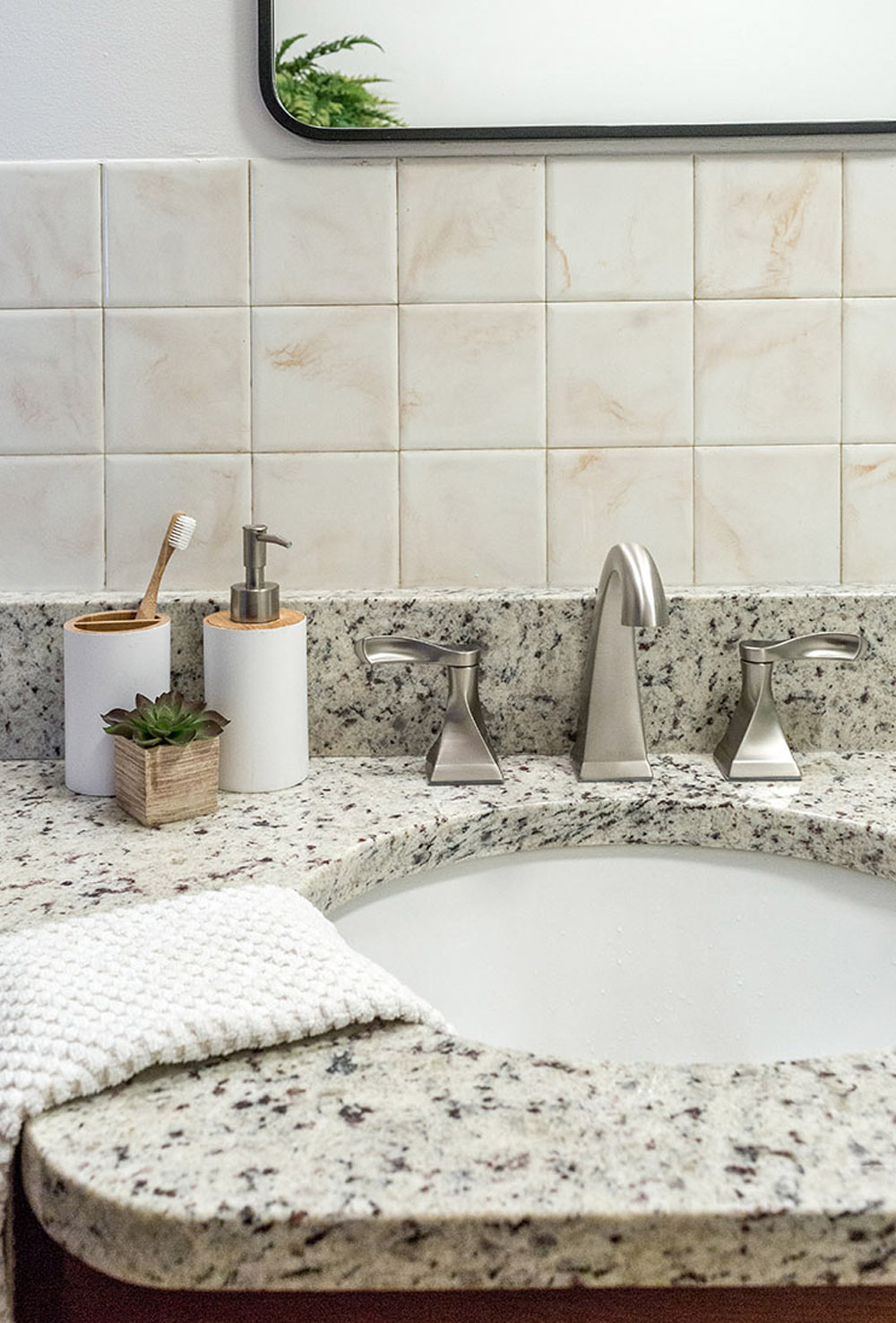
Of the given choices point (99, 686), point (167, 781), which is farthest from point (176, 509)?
point (167, 781)

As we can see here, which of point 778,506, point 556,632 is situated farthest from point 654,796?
point 778,506

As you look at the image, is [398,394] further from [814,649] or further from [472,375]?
[814,649]

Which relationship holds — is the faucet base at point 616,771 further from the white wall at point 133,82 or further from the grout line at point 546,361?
the white wall at point 133,82

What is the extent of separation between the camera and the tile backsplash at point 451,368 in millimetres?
1108

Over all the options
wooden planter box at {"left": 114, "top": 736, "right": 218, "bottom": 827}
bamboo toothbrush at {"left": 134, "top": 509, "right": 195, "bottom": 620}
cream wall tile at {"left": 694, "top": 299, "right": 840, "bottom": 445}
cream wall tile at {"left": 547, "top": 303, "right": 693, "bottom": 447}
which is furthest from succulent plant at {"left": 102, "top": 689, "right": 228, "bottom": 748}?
cream wall tile at {"left": 694, "top": 299, "right": 840, "bottom": 445}

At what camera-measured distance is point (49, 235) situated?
111 centimetres

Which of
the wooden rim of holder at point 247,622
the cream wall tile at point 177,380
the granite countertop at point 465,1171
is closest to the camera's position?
the granite countertop at point 465,1171

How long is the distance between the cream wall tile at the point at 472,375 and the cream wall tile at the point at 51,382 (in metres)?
0.30

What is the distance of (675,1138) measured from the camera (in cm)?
53

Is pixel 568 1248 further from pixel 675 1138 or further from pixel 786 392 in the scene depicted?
pixel 786 392

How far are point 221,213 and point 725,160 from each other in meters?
0.48

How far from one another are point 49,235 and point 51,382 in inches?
5.3

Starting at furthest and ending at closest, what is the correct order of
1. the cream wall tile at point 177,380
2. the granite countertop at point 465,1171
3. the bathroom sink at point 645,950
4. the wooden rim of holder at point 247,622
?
1. the cream wall tile at point 177,380
2. the wooden rim of holder at point 247,622
3. the bathroom sink at point 645,950
4. the granite countertop at point 465,1171

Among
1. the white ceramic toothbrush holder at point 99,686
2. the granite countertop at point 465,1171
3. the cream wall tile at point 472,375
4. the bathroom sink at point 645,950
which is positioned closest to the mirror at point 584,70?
the cream wall tile at point 472,375
